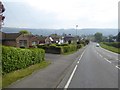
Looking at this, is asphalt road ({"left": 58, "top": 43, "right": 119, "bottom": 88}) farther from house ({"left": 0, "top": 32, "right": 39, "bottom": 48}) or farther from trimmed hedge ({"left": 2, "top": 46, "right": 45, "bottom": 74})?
house ({"left": 0, "top": 32, "right": 39, "bottom": 48})

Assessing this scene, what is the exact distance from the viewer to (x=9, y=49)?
15.7 meters

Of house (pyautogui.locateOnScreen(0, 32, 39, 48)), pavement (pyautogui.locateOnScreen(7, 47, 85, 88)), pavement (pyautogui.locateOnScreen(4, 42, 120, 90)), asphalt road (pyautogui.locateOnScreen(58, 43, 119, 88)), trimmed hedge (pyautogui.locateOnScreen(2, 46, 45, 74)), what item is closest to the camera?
pavement (pyautogui.locateOnScreen(7, 47, 85, 88))

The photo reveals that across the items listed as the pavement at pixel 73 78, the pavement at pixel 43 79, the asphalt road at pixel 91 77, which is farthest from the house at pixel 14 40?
the pavement at pixel 43 79

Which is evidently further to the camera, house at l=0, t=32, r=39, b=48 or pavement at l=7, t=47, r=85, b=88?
house at l=0, t=32, r=39, b=48

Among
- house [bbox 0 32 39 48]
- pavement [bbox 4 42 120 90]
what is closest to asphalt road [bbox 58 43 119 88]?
pavement [bbox 4 42 120 90]

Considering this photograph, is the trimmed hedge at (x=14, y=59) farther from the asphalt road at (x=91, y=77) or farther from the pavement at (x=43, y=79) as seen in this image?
the asphalt road at (x=91, y=77)

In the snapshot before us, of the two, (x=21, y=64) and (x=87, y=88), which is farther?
(x=21, y=64)

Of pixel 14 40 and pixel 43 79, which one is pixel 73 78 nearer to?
pixel 43 79

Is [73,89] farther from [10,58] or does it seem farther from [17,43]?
[17,43]

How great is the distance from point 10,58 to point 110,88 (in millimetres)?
6552

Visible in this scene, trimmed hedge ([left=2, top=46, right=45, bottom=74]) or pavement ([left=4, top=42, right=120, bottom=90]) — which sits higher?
trimmed hedge ([left=2, top=46, right=45, bottom=74])

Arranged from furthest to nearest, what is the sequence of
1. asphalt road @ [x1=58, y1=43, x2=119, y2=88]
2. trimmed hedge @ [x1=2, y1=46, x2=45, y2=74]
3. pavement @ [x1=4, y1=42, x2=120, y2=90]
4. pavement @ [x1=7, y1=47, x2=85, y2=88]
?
trimmed hedge @ [x1=2, y1=46, x2=45, y2=74] → asphalt road @ [x1=58, y1=43, x2=119, y2=88] → pavement @ [x1=4, y1=42, x2=120, y2=90] → pavement @ [x1=7, y1=47, x2=85, y2=88]

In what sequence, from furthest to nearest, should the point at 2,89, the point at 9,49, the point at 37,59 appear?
1. the point at 37,59
2. the point at 9,49
3. the point at 2,89

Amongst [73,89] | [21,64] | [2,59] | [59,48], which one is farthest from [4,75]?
[59,48]
